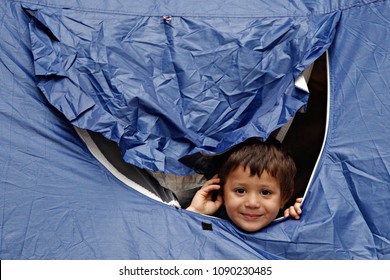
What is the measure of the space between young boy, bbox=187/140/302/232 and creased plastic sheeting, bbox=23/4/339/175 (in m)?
0.06

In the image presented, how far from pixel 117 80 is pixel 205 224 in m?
0.41

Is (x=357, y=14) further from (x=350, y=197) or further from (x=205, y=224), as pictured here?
(x=205, y=224)

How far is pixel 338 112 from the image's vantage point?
82.4 inches

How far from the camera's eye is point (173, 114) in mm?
2082

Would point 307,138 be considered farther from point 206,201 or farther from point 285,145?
point 206,201

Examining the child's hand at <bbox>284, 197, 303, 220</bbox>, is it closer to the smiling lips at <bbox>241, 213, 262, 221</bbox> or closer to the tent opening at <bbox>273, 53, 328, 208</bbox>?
the smiling lips at <bbox>241, 213, 262, 221</bbox>

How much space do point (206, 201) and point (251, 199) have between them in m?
0.14

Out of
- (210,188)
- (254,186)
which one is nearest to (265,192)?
(254,186)

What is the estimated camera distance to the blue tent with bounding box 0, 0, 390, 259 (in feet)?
6.49

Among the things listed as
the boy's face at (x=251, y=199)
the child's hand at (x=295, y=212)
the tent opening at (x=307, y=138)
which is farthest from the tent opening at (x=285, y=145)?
the child's hand at (x=295, y=212)

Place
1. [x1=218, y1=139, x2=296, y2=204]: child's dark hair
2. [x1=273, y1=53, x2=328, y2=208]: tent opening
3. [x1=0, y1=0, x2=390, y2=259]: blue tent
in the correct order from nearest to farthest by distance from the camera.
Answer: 1. [x1=0, y1=0, x2=390, y2=259]: blue tent
2. [x1=218, y1=139, x2=296, y2=204]: child's dark hair
3. [x1=273, y1=53, x2=328, y2=208]: tent opening

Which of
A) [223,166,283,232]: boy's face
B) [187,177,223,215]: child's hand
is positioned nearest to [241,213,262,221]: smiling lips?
[223,166,283,232]: boy's face

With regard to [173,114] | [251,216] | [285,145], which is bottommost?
[251,216]
